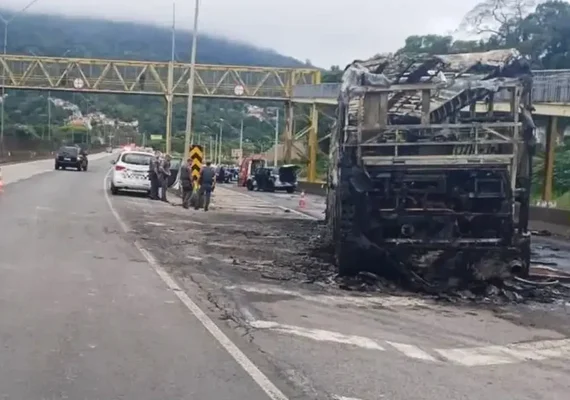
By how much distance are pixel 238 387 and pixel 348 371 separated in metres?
1.16

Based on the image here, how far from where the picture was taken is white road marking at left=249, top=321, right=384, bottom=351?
9459mm

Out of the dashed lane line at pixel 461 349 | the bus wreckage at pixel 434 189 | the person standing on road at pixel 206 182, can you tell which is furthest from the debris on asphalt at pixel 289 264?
the person standing on road at pixel 206 182

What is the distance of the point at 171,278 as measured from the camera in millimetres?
13625

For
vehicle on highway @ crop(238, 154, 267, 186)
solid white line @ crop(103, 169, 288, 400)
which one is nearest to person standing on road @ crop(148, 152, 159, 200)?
solid white line @ crop(103, 169, 288, 400)

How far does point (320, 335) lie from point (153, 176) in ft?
84.3

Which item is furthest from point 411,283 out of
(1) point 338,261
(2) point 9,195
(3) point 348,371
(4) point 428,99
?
(2) point 9,195

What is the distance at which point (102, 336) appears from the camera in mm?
9086

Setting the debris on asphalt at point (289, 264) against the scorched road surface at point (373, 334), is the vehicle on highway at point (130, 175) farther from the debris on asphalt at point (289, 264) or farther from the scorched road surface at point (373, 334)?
the scorched road surface at point (373, 334)

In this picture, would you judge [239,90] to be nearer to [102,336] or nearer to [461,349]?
[461,349]

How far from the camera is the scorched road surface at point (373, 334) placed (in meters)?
7.87

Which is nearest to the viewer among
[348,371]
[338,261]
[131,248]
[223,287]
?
[348,371]

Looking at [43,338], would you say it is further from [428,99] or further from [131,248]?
[131,248]

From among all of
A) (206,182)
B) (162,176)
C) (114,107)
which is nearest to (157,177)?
(162,176)

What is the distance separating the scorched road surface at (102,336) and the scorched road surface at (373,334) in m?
0.49
